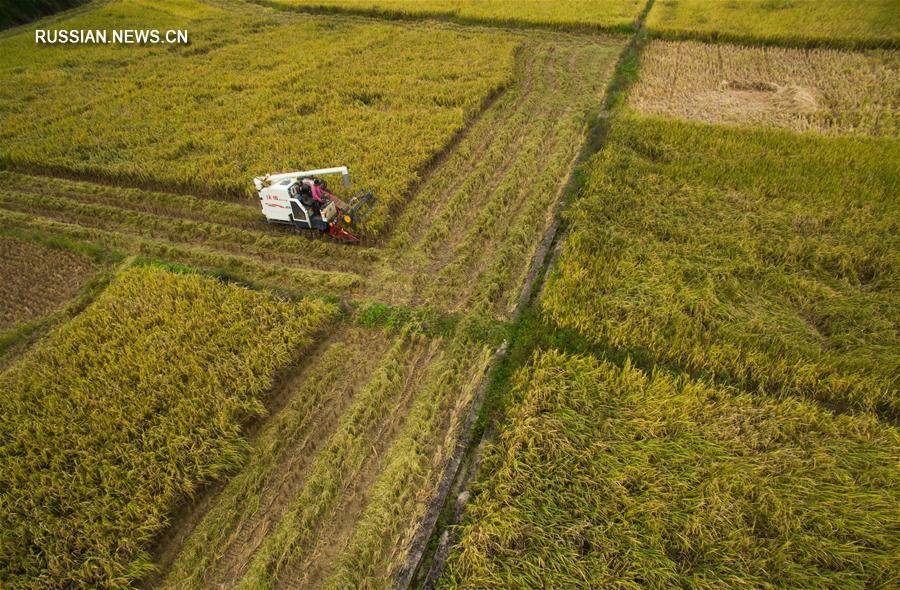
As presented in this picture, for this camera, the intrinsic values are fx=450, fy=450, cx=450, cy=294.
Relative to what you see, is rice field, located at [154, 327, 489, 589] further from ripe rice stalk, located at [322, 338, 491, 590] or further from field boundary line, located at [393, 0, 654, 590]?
field boundary line, located at [393, 0, 654, 590]

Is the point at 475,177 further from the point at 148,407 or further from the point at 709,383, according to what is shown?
the point at 148,407

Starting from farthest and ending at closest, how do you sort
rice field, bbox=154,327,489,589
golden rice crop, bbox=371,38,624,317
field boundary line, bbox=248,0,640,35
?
field boundary line, bbox=248,0,640,35 → golden rice crop, bbox=371,38,624,317 → rice field, bbox=154,327,489,589

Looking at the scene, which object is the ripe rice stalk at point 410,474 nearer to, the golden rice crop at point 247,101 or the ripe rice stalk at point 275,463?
the ripe rice stalk at point 275,463

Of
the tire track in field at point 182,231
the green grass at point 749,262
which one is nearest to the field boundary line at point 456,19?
the green grass at point 749,262

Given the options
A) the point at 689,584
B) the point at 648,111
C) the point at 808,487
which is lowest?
the point at 689,584

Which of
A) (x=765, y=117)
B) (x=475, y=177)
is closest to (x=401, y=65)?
(x=475, y=177)

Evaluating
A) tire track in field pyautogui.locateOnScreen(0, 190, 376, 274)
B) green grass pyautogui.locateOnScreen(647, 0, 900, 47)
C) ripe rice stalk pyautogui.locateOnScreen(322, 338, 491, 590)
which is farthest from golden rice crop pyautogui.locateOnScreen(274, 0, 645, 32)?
ripe rice stalk pyautogui.locateOnScreen(322, 338, 491, 590)
